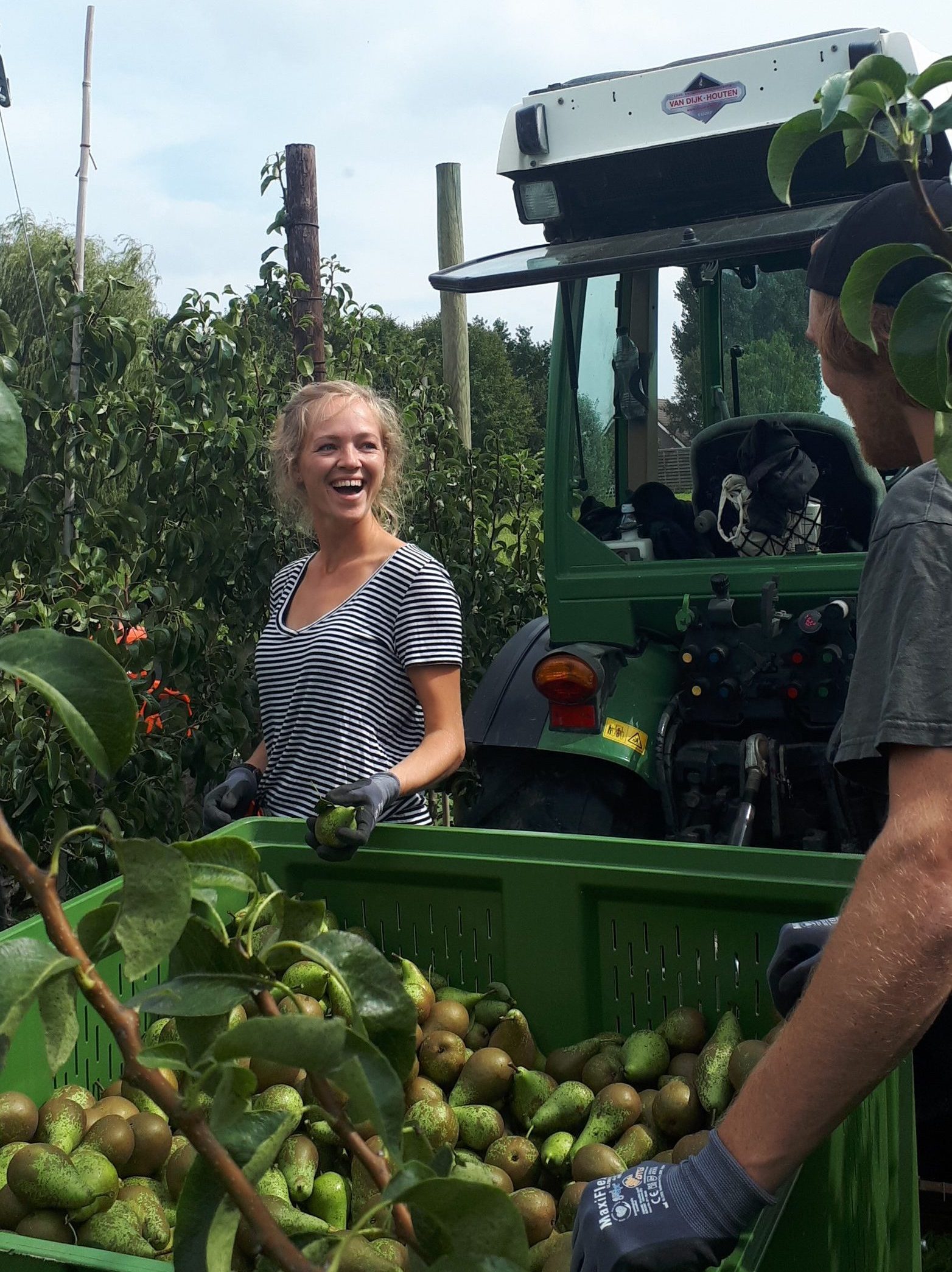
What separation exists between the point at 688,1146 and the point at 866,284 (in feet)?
3.96

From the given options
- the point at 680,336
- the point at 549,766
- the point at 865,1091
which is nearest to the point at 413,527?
the point at 680,336

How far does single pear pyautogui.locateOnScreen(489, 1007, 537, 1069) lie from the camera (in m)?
1.99

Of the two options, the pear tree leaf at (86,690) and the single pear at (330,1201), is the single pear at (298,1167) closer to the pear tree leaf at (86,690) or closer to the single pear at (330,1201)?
the single pear at (330,1201)

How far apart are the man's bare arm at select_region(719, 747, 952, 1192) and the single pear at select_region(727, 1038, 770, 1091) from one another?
0.57 meters

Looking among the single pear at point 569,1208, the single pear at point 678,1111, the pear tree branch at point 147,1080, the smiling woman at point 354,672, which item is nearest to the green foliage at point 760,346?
the smiling woman at point 354,672

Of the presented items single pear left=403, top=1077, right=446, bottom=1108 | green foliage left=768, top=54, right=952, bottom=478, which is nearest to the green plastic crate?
single pear left=403, top=1077, right=446, bottom=1108

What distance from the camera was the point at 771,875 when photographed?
1.84 metres

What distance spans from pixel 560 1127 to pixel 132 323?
294 centimetres

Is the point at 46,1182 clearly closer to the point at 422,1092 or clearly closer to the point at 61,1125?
the point at 61,1125

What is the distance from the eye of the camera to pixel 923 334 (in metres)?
0.83

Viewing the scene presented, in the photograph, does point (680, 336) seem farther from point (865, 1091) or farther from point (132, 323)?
point (865, 1091)

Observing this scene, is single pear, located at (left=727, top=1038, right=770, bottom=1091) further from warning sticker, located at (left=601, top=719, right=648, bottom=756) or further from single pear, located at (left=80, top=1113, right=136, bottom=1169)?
warning sticker, located at (left=601, top=719, right=648, bottom=756)

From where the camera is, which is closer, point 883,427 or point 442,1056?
point 883,427

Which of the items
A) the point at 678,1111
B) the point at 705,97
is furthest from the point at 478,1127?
the point at 705,97
